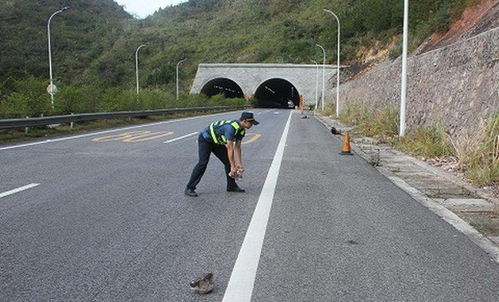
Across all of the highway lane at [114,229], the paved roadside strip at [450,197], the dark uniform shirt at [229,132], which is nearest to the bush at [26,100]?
the highway lane at [114,229]

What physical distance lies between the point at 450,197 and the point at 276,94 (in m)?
91.4

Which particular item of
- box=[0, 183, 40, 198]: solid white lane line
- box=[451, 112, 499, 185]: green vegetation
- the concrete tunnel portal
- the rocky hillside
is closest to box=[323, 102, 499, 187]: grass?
box=[451, 112, 499, 185]: green vegetation

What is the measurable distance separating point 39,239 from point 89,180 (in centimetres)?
356

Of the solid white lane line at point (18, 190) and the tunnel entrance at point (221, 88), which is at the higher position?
the tunnel entrance at point (221, 88)

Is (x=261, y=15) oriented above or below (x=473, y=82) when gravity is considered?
above

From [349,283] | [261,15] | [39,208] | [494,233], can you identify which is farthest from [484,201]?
[261,15]

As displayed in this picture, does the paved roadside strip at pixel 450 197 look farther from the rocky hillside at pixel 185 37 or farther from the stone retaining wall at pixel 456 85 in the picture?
the rocky hillside at pixel 185 37

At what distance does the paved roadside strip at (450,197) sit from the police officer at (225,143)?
9.36ft

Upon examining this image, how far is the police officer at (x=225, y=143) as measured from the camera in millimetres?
6668

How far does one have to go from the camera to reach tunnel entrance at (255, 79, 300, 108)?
7994cm

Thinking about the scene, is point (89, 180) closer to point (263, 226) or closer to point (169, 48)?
point (263, 226)

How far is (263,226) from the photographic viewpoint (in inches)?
213

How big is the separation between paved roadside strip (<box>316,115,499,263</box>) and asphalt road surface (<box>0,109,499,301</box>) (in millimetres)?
210

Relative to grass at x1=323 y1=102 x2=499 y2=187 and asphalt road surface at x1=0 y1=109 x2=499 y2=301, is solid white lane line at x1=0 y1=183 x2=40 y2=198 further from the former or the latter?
grass at x1=323 y1=102 x2=499 y2=187
